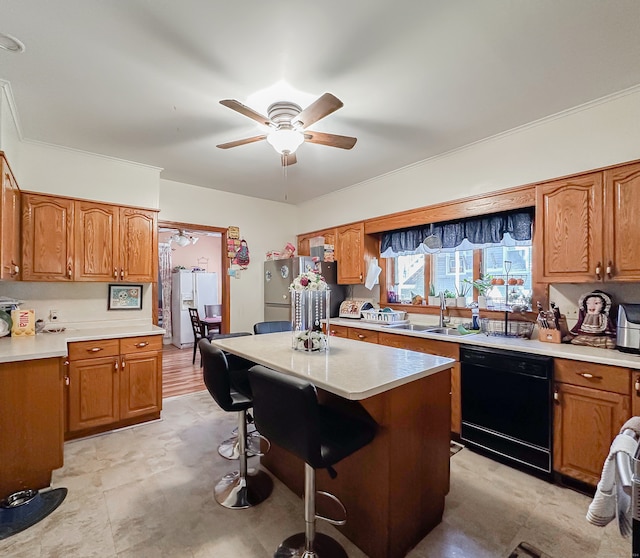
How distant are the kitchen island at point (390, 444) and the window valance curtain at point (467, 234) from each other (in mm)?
1768

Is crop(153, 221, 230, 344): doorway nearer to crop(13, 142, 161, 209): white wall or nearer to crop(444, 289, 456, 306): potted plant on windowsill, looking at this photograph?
crop(13, 142, 161, 209): white wall

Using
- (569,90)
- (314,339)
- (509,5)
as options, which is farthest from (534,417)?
(509,5)

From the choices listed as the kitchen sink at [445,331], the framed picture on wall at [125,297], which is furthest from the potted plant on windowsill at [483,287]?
the framed picture on wall at [125,297]

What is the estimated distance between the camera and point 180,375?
4.89 m

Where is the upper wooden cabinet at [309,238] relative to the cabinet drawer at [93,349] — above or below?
above

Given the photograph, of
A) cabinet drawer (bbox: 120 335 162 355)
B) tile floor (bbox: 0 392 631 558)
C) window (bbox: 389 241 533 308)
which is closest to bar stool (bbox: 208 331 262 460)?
tile floor (bbox: 0 392 631 558)

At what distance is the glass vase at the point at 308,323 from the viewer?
2117 mm

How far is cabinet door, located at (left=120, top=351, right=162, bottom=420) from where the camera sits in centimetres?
304

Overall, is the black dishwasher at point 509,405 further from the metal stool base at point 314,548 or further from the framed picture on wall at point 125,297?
the framed picture on wall at point 125,297

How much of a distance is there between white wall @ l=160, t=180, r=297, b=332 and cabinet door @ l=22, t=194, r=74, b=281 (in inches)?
43.6

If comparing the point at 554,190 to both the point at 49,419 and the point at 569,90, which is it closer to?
the point at 569,90

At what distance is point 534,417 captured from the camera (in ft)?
7.50

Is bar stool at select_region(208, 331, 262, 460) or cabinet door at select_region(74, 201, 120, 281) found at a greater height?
cabinet door at select_region(74, 201, 120, 281)

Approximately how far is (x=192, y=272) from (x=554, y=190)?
22.3ft
